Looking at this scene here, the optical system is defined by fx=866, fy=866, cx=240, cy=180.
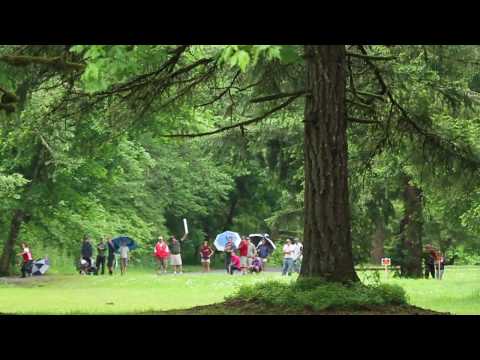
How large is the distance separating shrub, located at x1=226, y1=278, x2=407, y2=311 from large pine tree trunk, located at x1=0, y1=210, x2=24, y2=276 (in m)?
19.2

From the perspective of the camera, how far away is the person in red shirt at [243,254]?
32.2m

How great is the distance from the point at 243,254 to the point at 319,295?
20753 mm

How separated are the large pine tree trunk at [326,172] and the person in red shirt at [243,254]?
1921 centimetres

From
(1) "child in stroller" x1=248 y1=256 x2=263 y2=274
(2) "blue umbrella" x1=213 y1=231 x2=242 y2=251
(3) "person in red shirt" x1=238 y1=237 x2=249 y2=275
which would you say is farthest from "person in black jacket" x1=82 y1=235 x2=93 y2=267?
(2) "blue umbrella" x1=213 y1=231 x2=242 y2=251

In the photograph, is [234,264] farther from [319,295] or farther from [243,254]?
[319,295]

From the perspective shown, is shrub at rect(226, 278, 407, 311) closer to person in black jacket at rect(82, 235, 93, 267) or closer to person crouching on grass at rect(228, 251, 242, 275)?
person in black jacket at rect(82, 235, 93, 267)

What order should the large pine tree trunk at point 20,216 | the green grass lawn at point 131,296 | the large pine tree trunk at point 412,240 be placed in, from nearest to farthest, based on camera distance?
the green grass lawn at point 131,296, the large pine tree trunk at point 412,240, the large pine tree trunk at point 20,216

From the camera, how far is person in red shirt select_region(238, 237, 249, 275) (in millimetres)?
32250

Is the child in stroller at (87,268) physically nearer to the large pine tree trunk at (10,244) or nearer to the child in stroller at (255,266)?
the large pine tree trunk at (10,244)

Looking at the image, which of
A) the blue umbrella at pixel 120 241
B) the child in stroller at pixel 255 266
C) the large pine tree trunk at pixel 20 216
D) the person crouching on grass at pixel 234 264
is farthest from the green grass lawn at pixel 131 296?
the child in stroller at pixel 255 266

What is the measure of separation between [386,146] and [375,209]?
14758mm

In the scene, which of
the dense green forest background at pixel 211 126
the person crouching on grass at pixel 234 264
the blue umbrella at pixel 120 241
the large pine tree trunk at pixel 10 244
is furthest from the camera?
the person crouching on grass at pixel 234 264

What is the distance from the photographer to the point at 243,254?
107ft
